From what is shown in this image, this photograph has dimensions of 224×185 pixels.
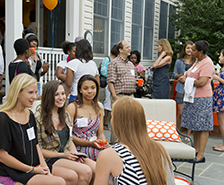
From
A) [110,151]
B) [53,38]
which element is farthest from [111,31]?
[110,151]

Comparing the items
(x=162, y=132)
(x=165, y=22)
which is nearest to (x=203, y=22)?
(x=165, y=22)

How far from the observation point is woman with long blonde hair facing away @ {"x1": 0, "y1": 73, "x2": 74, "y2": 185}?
2.33 metres

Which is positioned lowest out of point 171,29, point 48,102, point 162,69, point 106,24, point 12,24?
point 48,102

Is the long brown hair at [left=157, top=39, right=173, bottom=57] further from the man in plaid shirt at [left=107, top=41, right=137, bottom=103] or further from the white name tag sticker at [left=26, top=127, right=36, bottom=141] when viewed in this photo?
the white name tag sticker at [left=26, top=127, right=36, bottom=141]

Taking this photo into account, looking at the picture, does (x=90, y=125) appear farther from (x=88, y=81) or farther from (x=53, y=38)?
(x=53, y=38)

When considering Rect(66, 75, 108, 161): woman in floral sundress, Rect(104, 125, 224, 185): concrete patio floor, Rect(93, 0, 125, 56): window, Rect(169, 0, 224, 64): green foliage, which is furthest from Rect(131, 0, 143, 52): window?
Rect(66, 75, 108, 161): woman in floral sundress

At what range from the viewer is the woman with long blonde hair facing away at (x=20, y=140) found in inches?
91.6

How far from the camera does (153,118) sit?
4.52 m

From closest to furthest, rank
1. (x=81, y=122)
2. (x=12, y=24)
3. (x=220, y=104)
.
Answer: (x=81, y=122), (x=220, y=104), (x=12, y=24)

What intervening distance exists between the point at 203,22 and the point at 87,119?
9.81 metres

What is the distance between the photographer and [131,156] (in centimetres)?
179

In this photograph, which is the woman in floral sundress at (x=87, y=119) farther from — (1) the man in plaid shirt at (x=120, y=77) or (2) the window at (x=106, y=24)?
(2) the window at (x=106, y=24)

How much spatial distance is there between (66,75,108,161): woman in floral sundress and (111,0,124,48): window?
21.4 feet

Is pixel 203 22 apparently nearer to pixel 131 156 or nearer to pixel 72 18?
pixel 72 18
